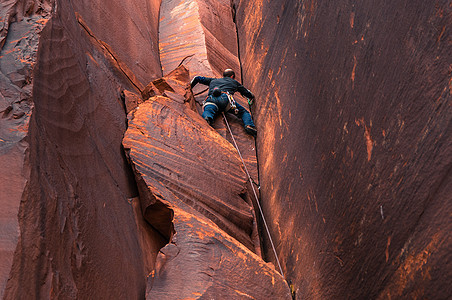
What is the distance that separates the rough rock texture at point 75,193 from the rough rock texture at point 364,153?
4.91 ft

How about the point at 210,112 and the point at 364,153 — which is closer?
the point at 364,153

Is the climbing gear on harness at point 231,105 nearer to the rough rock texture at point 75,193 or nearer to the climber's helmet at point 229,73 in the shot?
the climber's helmet at point 229,73

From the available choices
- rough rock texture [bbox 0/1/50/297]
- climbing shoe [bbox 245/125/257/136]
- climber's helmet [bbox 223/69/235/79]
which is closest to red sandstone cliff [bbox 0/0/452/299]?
rough rock texture [bbox 0/1/50/297]

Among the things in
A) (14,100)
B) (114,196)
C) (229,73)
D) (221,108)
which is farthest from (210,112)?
(14,100)

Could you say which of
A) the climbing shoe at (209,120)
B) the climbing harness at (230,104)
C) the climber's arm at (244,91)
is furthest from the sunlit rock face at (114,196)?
the climber's arm at (244,91)

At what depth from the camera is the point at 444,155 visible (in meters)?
2.46

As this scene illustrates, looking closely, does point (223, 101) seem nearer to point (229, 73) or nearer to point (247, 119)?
point (247, 119)

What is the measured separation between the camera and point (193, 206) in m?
4.22

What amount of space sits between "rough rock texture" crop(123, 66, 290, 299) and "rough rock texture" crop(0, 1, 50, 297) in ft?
4.37

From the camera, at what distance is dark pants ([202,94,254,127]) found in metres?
6.16

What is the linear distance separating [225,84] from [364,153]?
355 cm

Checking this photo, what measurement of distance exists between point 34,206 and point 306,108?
2.80 metres

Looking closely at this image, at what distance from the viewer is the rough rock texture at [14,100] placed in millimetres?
2326

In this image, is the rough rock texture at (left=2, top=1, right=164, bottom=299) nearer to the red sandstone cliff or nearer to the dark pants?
the red sandstone cliff
